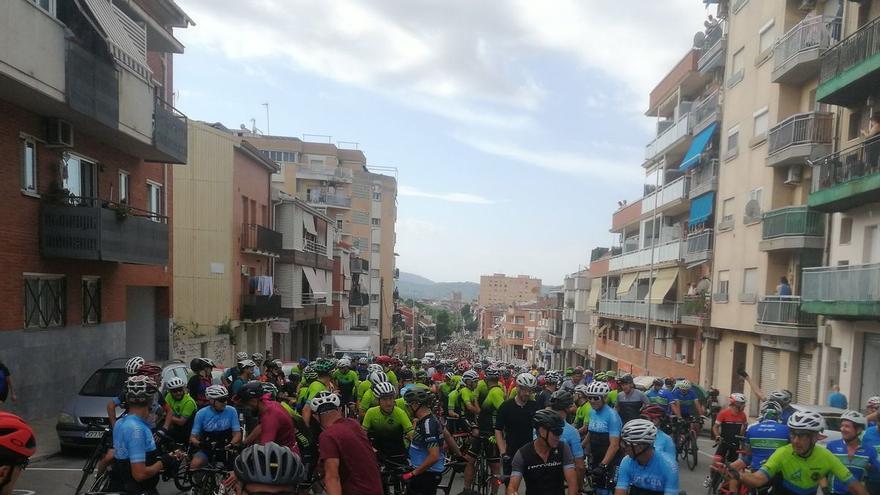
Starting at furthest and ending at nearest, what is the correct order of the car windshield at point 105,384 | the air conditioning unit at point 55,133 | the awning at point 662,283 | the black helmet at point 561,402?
the awning at point 662,283 < the air conditioning unit at point 55,133 < the car windshield at point 105,384 < the black helmet at point 561,402

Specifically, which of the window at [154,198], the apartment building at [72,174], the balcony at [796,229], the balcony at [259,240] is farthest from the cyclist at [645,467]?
the balcony at [259,240]

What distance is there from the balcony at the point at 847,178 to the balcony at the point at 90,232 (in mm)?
19084

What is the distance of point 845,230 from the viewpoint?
19.4m

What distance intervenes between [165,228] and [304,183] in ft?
157

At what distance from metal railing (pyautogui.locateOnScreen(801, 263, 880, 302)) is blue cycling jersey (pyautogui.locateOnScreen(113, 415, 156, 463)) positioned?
662 inches

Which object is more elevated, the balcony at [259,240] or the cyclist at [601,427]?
the balcony at [259,240]

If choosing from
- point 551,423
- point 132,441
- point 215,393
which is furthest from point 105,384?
point 551,423

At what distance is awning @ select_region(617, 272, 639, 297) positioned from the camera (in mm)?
38694

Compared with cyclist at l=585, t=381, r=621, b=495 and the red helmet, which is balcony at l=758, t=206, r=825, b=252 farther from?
the red helmet

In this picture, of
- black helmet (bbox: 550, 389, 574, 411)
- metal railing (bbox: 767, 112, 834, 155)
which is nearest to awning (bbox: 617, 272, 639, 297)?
metal railing (bbox: 767, 112, 834, 155)

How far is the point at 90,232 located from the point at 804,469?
15.4 metres

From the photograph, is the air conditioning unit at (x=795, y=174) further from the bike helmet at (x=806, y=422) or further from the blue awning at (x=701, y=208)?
the bike helmet at (x=806, y=422)

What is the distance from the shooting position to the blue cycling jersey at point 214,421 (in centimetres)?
755

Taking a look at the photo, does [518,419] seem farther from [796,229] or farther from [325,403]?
[796,229]
